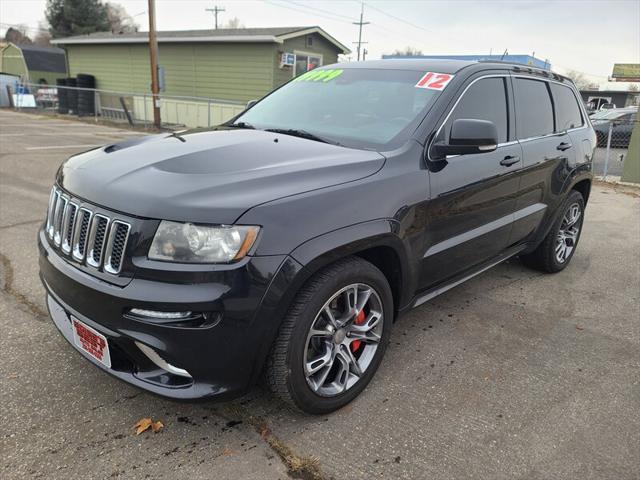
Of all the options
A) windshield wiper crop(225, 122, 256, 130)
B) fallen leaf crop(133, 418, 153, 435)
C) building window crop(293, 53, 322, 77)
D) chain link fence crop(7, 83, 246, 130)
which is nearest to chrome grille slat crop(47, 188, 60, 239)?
fallen leaf crop(133, 418, 153, 435)

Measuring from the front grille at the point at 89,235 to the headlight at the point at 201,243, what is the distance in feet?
0.61

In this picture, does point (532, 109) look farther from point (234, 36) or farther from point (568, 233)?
point (234, 36)

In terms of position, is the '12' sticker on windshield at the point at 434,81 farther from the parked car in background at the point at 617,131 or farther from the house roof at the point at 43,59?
the house roof at the point at 43,59

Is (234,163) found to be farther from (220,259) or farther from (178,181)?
(220,259)

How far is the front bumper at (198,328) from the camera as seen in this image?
6.63ft

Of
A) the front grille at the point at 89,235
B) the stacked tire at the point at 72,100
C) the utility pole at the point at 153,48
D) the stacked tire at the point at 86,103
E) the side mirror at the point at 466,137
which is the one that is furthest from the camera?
the stacked tire at the point at 72,100

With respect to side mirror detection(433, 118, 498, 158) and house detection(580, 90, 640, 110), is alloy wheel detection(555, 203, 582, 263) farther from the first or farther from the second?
house detection(580, 90, 640, 110)

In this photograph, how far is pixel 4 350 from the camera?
3.01m

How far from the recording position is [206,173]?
2.31 metres

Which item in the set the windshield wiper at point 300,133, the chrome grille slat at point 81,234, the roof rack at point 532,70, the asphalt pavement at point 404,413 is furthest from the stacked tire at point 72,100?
the chrome grille slat at point 81,234

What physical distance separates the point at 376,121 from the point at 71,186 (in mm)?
1790

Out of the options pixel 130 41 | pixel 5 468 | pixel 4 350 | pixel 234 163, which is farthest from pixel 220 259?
pixel 130 41

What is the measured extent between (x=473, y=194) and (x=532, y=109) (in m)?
1.28

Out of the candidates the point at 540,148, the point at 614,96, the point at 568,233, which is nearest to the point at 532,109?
the point at 540,148
